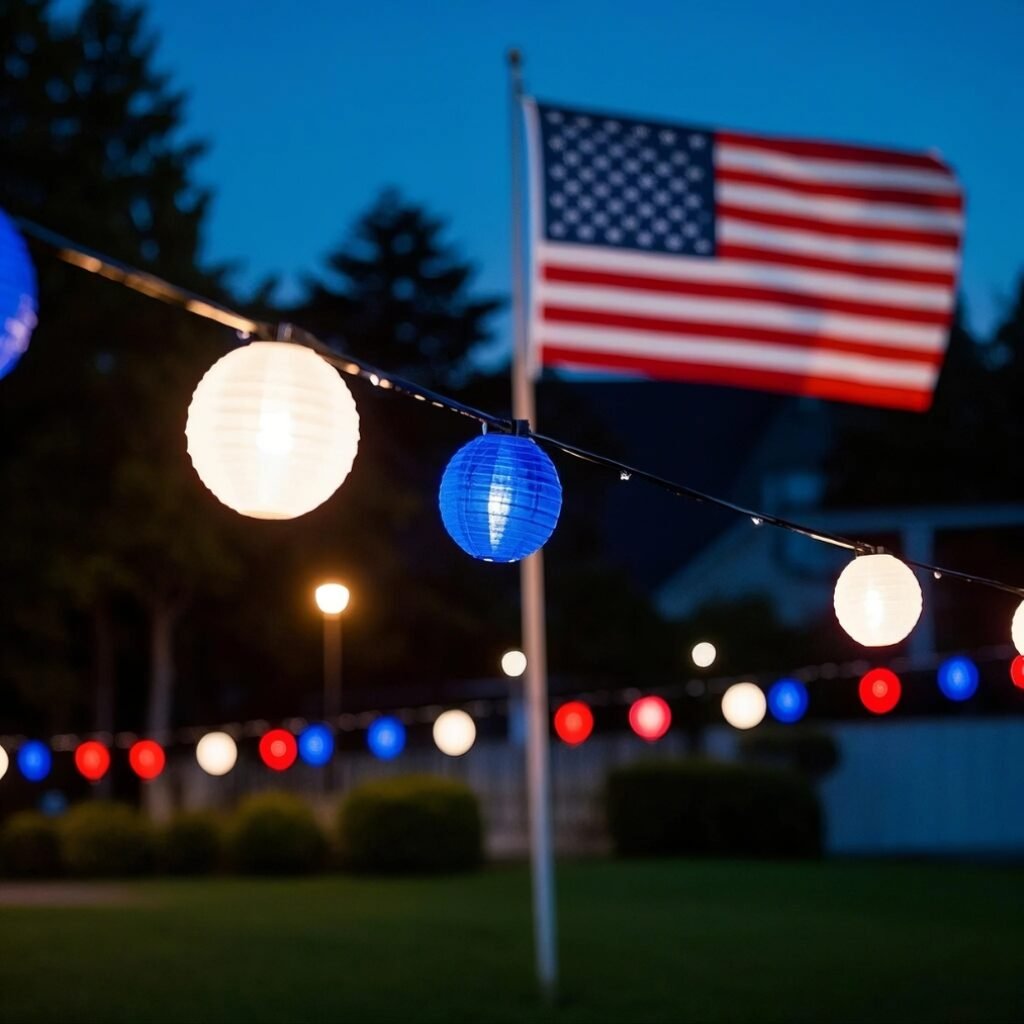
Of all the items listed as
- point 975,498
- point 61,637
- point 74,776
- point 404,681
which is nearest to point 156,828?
point 61,637

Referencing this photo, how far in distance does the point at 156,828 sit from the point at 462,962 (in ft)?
33.6

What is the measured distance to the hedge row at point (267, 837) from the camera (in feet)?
59.6

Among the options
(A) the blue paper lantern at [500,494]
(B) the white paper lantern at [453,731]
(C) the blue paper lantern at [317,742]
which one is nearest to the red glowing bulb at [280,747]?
(C) the blue paper lantern at [317,742]

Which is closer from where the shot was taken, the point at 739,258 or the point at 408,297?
the point at 739,258

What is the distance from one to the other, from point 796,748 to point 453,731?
8988 millimetres

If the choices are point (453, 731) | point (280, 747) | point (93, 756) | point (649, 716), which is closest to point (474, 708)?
point (93, 756)

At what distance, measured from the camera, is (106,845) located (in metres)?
19.5

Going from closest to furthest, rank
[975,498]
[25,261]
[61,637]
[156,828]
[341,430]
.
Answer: [25,261] < [341,430] < [156,828] < [61,637] < [975,498]

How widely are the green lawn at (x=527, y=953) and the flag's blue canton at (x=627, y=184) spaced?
468 centimetres

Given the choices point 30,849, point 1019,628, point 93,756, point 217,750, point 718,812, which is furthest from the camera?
point 30,849

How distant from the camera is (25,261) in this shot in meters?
4.17

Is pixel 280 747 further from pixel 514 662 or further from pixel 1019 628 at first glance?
pixel 1019 628

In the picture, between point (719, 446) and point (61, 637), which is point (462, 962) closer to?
point (61, 637)

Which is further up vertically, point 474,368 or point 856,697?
point 474,368
